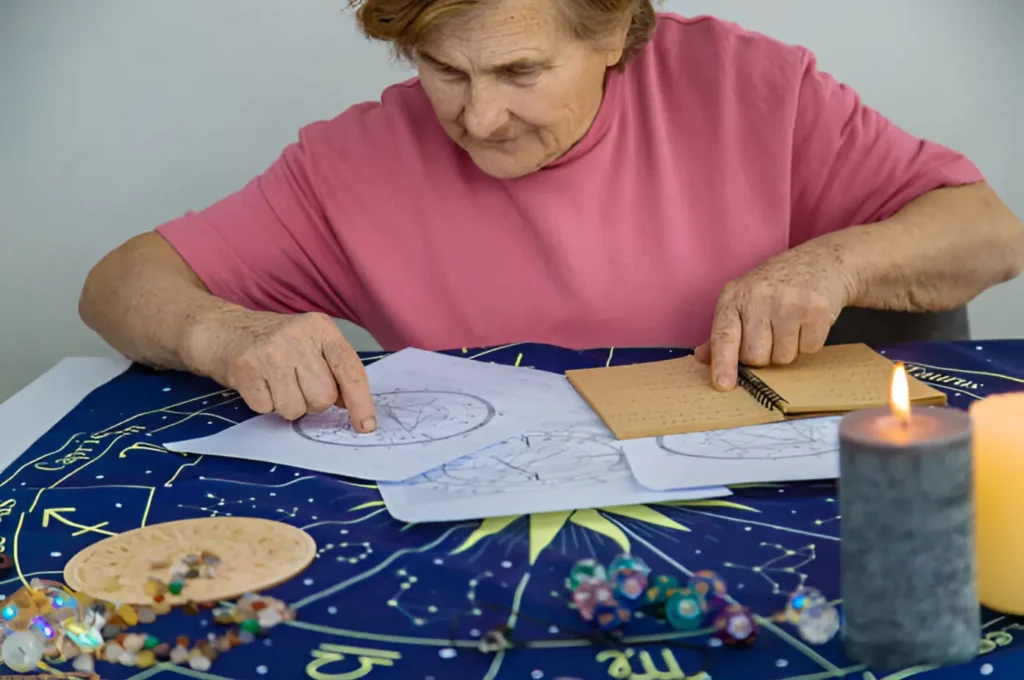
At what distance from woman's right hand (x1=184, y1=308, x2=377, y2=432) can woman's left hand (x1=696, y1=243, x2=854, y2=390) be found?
0.36 m

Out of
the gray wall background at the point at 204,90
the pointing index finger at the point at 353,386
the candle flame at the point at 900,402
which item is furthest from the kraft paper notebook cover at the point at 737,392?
the gray wall background at the point at 204,90

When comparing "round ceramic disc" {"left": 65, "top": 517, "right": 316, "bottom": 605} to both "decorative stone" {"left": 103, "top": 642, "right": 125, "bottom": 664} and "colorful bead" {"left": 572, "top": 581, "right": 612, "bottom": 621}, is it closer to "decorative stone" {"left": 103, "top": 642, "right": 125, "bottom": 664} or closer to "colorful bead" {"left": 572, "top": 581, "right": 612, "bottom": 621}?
"decorative stone" {"left": 103, "top": 642, "right": 125, "bottom": 664}

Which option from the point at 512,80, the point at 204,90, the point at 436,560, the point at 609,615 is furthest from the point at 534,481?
the point at 204,90

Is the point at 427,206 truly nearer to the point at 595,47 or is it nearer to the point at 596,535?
the point at 595,47

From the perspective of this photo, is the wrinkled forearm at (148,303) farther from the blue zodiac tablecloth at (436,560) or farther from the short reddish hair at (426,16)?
the short reddish hair at (426,16)

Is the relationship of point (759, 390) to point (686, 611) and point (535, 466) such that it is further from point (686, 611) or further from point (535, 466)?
point (686, 611)

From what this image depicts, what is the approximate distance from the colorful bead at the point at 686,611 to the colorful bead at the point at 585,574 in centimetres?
5

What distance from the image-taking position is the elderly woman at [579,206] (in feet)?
4.57

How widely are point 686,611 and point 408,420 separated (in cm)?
49

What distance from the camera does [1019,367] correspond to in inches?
47.8

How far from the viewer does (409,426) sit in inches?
43.9

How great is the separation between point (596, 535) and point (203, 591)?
0.28 metres

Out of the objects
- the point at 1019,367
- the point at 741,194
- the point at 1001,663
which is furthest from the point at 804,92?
the point at 1001,663

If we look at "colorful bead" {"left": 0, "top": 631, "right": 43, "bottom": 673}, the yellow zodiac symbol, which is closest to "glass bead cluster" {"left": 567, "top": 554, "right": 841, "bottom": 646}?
the yellow zodiac symbol
